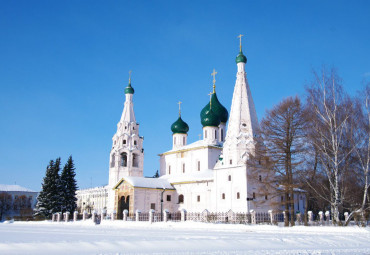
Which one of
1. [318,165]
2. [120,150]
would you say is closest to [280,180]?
[318,165]

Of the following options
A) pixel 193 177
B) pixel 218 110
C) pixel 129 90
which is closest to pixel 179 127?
pixel 218 110

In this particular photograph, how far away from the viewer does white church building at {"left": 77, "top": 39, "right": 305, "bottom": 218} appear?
1048 inches

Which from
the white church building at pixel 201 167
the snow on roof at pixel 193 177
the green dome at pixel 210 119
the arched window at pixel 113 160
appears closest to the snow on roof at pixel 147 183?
the white church building at pixel 201 167

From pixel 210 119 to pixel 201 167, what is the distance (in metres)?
4.37

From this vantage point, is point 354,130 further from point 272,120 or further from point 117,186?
point 117,186

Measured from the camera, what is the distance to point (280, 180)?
70.3 ft

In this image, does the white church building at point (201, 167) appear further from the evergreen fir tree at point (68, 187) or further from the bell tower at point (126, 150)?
the evergreen fir tree at point (68, 187)

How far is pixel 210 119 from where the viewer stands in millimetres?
33969

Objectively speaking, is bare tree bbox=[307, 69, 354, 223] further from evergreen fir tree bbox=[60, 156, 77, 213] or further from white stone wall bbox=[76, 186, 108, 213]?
white stone wall bbox=[76, 186, 108, 213]

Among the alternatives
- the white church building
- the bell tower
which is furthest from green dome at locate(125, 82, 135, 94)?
the bell tower

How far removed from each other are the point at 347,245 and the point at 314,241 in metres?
0.90

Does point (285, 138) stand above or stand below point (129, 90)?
below

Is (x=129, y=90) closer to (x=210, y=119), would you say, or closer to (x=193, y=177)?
(x=210, y=119)

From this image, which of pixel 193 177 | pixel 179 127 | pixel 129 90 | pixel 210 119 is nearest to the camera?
pixel 193 177
